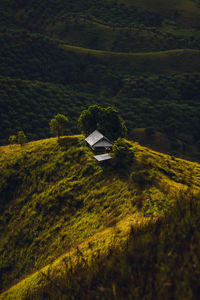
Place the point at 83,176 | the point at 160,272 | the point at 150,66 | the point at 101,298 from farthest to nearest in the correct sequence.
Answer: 1. the point at 150,66
2. the point at 83,176
3. the point at 101,298
4. the point at 160,272

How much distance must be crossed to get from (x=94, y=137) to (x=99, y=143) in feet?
9.24

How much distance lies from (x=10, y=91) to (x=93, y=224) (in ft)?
428

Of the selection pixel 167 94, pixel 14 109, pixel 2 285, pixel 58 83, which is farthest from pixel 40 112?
pixel 2 285

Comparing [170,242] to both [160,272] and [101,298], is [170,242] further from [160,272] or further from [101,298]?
[101,298]

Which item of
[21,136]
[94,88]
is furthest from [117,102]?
[21,136]

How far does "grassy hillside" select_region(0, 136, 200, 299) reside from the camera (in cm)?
587

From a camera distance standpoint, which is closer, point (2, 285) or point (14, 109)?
point (2, 285)

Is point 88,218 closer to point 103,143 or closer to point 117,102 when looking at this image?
point 103,143

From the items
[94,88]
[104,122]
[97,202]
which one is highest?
[94,88]

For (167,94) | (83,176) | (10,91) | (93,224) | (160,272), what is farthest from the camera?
(167,94)

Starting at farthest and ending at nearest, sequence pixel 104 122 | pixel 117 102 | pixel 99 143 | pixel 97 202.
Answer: pixel 117 102 < pixel 104 122 < pixel 99 143 < pixel 97 202

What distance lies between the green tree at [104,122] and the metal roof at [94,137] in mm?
1672

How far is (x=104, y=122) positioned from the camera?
175ft

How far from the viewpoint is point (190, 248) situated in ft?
18.1
